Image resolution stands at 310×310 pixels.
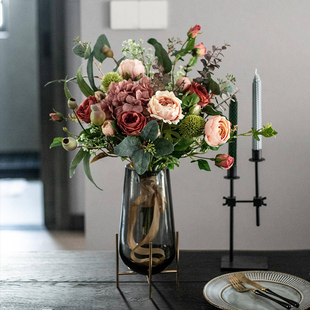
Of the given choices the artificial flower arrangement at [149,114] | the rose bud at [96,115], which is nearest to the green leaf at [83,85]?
the artificial flower arrangement at [149,114]

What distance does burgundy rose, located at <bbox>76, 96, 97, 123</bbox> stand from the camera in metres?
0.83

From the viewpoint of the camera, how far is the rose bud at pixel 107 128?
79 cm

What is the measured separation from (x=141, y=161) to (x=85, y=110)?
0.53 feet

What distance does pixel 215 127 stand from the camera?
796mm

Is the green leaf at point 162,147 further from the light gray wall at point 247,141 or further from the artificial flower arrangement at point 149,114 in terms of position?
the light gray wall at point 247,141

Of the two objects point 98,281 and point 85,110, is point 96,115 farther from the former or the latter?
point 98,281

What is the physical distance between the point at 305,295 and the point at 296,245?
1.24m

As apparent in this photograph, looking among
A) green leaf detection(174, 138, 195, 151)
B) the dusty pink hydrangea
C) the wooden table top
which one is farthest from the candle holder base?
the dusty pink hydrangea

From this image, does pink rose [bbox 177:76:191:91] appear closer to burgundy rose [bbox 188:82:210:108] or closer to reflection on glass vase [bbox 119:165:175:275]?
burgundy rose [bbox 188:82:210:108]

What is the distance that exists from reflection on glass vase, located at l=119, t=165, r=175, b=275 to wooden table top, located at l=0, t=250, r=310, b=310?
74mm

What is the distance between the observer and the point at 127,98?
0.79m

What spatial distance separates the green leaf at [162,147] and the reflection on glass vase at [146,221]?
3.0 inches

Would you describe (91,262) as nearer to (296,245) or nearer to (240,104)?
(240,104)

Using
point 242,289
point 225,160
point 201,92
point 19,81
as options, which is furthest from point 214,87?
point 19,81
